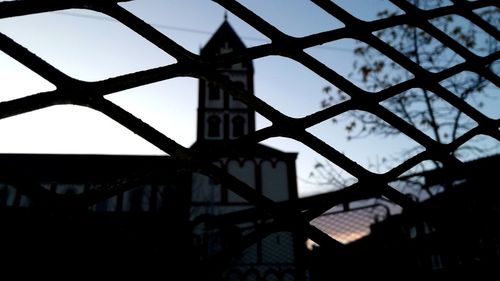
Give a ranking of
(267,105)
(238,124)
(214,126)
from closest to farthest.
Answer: (267,105) < (214,126) < (238,124)

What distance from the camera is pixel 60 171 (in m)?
21.3

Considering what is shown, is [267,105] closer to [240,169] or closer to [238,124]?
[240,169]

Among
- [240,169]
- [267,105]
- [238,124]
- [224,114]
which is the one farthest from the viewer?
[224,114]

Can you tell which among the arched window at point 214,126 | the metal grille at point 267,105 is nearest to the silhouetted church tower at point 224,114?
the arched window at point 214,126

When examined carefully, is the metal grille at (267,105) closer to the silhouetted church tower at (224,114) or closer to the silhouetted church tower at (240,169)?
the silhouetted church tower at (240,169)

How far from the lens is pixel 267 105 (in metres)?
1.01

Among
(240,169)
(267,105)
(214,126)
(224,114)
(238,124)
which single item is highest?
(224,114)

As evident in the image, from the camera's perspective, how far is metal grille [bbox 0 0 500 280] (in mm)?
822

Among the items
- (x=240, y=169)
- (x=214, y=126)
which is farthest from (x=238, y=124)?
(x=240, y=169)

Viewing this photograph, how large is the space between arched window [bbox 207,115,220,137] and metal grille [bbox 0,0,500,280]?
2049 centimetres

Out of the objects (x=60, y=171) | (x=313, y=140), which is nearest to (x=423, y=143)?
(x=313, y=140)

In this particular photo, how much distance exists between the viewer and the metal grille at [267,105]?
822mm

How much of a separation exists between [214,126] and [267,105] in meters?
21.0

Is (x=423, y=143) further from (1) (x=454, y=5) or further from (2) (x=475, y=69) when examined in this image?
(1) (x=454, y=5)
